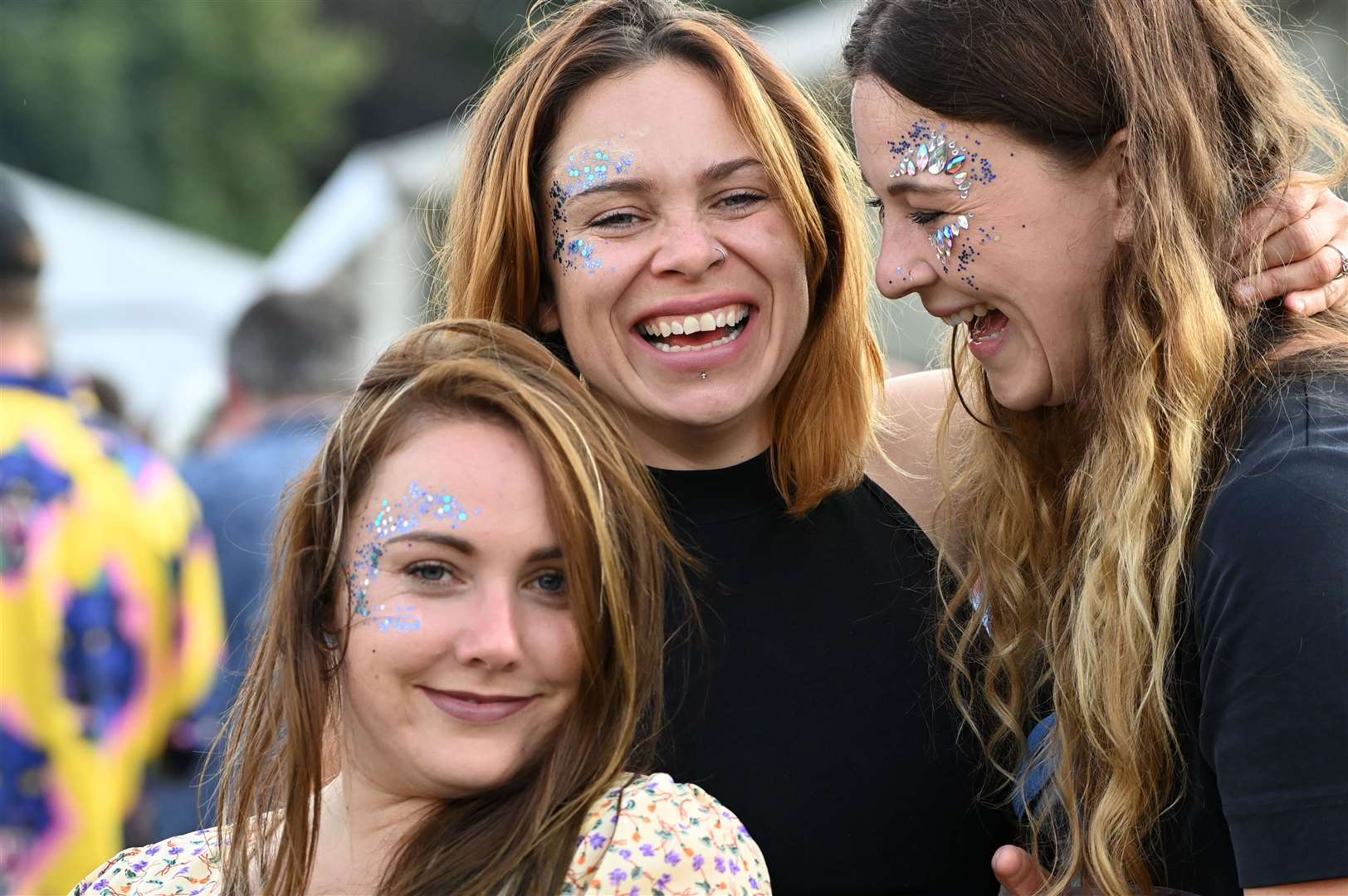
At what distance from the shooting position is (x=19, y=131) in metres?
20.2

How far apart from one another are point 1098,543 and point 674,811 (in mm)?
698

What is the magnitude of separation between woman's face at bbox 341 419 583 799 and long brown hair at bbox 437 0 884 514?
56cm

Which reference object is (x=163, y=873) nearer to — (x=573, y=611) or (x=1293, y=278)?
(x=573, y=611)

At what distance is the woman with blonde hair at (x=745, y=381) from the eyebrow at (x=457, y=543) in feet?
1.51

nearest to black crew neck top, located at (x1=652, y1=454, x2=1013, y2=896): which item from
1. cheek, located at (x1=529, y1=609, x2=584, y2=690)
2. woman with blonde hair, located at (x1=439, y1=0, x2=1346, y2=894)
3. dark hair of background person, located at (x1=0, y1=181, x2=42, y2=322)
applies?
woman with blonde hair, located at (x1=439, y1=0, x2=1346, y2=894)

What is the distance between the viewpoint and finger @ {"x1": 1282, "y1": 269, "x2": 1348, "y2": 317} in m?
2.04

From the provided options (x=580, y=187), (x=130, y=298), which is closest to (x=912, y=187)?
(x=580, y=187)

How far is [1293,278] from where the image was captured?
2.05 m

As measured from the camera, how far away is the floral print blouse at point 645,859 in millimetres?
1872

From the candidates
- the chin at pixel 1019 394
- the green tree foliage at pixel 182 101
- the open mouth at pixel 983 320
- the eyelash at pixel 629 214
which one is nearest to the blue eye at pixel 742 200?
the eyelash at pixel 629 214

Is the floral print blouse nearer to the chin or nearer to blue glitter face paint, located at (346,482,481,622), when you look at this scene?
blue glitter face paint, located at (346,482,481,622)

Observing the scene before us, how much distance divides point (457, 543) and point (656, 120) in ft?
2.61

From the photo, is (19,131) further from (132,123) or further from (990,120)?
(990,120)

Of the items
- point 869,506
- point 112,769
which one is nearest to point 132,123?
point 112,769
